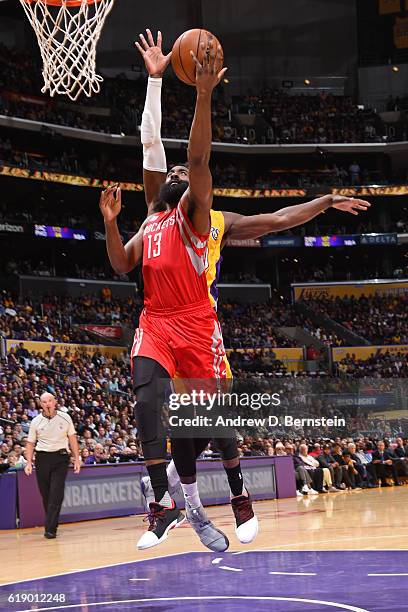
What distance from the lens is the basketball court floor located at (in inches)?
314

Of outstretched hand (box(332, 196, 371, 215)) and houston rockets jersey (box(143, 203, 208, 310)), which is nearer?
houston rockets jersey (box(143, 203, 208, 310))

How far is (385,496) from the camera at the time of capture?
2108 centimetres

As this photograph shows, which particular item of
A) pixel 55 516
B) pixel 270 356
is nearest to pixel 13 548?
pixel 55 516

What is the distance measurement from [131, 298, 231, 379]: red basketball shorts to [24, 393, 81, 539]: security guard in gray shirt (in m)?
8.24

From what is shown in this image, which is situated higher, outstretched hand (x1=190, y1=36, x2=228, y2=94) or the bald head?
outstretched hand (x1=190, y1=36, x2=228, y2=94)

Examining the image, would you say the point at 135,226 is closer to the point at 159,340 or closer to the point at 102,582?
the point at 102,582

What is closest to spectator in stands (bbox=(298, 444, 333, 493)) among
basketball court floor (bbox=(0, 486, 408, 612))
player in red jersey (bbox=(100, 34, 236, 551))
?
basketball court floor (bbox=(0, 486, 408, 612))

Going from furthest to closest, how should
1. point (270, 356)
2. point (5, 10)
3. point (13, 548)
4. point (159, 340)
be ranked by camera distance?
point (5, 10) < point (270, 356) < point (13, 548) < point (159, 340)

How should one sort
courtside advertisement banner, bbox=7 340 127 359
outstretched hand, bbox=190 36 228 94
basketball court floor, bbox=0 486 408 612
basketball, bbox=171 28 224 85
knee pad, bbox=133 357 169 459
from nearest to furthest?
outstretched hand, bbox=190 36 228 94 → basketball, bbox=171 28 224 85 → knee pad, bbox=133 357 169 459 → basketball court floor, bbox=0 486 408 612 → courtside advertisement banner, bbox=7 340 127 359

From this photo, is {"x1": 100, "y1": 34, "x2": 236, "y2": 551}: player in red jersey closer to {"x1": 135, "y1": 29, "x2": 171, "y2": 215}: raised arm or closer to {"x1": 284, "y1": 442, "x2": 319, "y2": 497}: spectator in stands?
{"x1": 135, "y1": 29, "x2": 171, "y2": 215}: raised arm

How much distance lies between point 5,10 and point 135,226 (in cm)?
1146

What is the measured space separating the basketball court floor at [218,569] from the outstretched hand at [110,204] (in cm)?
348

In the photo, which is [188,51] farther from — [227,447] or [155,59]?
[227,447]

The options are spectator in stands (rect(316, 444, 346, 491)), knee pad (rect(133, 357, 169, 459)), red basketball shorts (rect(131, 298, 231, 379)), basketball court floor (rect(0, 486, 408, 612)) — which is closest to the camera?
knee pad (rect(133, 357, 169, 459))
